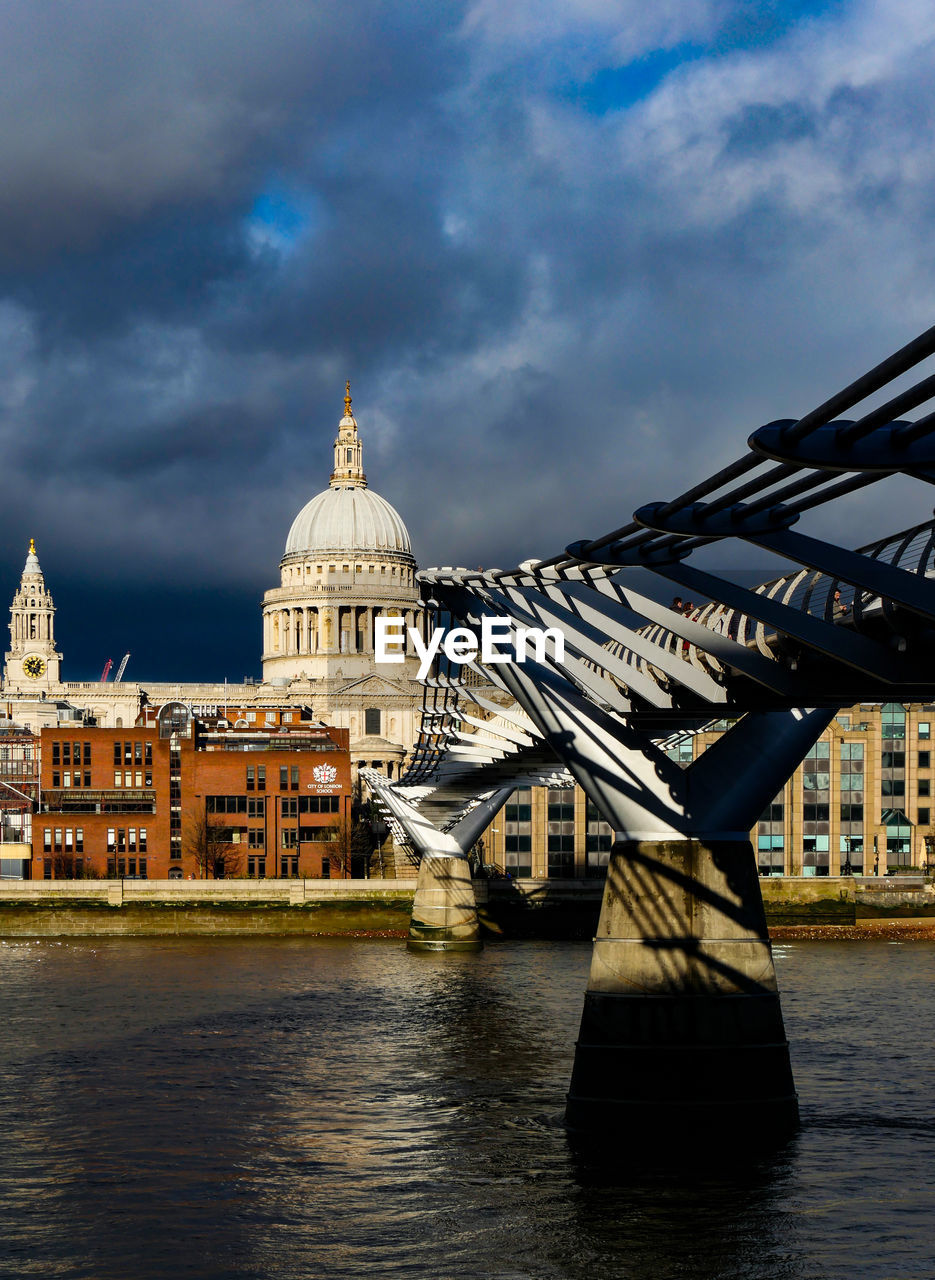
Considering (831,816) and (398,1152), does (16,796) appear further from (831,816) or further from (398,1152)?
(398,1152)

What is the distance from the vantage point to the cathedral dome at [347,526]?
16800 centimetres

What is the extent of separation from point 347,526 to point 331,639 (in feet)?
46.0

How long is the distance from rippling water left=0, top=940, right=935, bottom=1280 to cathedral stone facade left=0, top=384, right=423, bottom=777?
95.8 metres

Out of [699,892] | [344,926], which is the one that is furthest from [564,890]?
→ [699,892]

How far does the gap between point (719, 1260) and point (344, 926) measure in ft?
198

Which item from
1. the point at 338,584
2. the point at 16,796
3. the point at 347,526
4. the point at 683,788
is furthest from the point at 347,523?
the point at 683,788

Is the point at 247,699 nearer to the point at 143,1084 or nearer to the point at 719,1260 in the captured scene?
the point at 143,1084

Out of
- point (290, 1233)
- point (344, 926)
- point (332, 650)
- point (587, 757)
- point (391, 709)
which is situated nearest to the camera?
point (290, 1233)

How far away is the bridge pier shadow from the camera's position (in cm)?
2625

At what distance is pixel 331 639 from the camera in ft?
525

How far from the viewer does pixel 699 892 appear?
88.4 ft

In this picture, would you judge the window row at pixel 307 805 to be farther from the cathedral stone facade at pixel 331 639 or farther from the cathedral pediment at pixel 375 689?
the cathedral pediment at pixel 375 689

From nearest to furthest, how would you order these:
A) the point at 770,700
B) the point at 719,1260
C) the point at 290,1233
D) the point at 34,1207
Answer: the point at 719,1260
the point at 290,1233
the point at 34,1207
the point at 770,700

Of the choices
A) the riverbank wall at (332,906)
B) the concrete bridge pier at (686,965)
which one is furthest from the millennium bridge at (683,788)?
the riverbank wall at (332,906)
